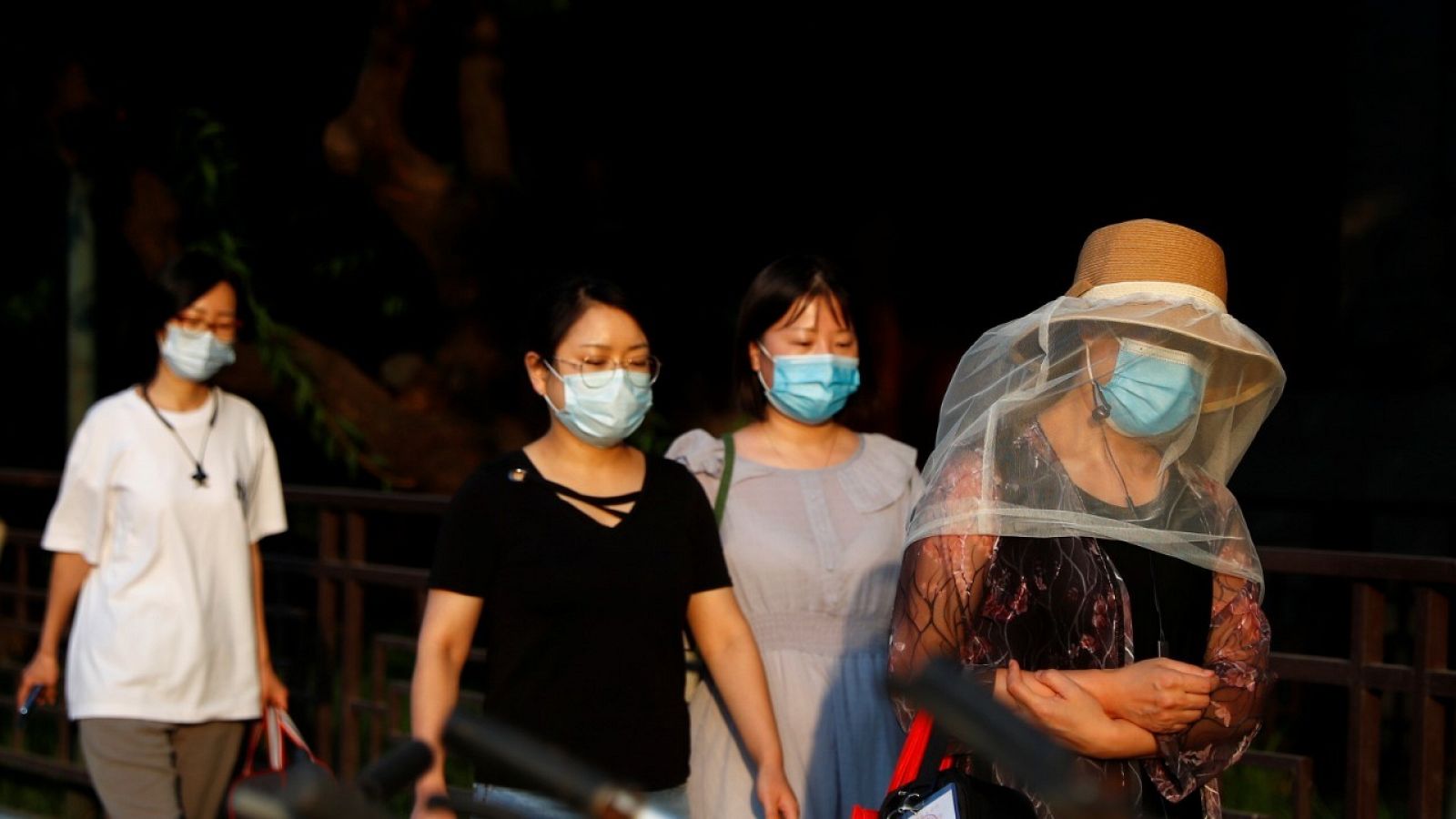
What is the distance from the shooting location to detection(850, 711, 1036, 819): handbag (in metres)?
2.68

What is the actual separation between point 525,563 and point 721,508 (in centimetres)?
60

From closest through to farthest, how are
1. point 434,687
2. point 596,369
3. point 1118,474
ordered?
point 1118,474
point 434,687
point 596,369

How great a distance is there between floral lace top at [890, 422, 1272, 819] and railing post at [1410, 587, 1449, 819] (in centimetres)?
109

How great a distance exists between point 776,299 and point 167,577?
1870 mm

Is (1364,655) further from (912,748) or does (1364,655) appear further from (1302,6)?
(1302,6)

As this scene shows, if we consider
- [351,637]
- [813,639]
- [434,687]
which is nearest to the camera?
[434,687]

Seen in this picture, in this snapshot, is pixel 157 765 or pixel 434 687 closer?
pixel 434 687

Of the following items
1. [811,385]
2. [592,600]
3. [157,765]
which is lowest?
A: [157,765]

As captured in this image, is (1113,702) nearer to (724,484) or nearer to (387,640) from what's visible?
(724,484)

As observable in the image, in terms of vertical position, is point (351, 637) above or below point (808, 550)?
below

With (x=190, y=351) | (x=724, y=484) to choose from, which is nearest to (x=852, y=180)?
(x=190, y=351)

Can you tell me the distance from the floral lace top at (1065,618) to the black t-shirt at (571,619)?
83 centimetres

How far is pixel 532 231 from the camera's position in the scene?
734 centimetres

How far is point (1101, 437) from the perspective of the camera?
2.90 m
